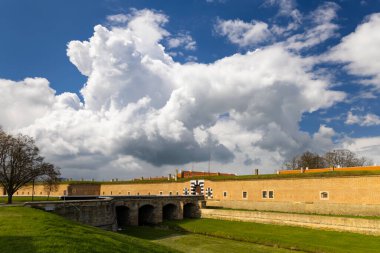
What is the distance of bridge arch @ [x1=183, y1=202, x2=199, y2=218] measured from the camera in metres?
44.2

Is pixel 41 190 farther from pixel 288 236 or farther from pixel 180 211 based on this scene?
pixel 288 236

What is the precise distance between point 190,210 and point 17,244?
35.4m

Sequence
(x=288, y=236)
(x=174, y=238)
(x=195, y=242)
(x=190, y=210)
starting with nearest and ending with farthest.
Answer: (x=195, y=242)
(x=288, y=236)
(x=174, y=238)
(x=190, y=210)

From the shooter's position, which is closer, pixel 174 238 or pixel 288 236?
pixel 288 236

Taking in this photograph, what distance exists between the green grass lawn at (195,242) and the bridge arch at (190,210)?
9786mm

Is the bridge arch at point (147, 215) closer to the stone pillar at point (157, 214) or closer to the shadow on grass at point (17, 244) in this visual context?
the stone pillar at point (157, 214)

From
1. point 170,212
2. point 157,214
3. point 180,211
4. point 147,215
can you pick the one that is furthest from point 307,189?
point 147,215

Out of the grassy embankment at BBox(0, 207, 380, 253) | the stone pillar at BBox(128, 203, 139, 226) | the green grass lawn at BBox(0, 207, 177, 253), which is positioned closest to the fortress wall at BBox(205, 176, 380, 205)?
the grassy embankment at BBox(0, 207, 380, 253)

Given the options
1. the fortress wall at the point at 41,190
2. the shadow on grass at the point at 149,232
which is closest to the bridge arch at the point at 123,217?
the shadow on grass at the point at 149,232

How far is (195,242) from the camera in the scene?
92.6 ft

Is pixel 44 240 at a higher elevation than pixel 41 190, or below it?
higher

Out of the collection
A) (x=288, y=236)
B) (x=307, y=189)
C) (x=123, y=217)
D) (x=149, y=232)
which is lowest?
(x=149, y=232)

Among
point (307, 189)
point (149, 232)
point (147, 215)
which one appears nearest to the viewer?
point (149, 232)

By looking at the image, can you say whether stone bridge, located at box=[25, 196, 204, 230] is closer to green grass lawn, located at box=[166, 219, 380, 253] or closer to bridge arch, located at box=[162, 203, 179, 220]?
bridge arch, located at box=[162, 203, 179, 220]
